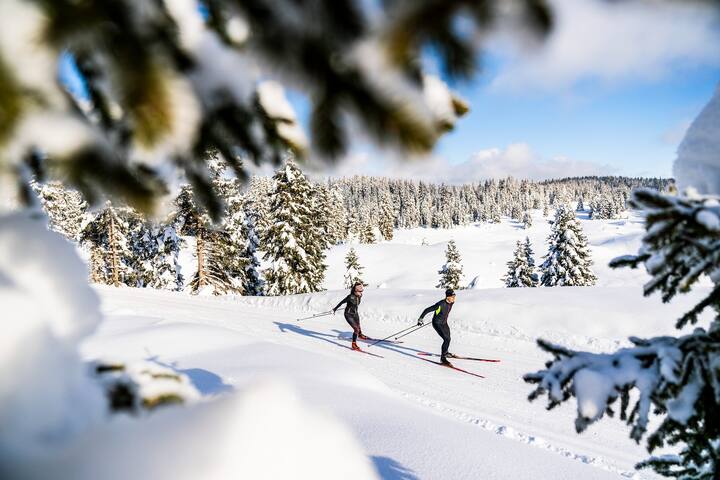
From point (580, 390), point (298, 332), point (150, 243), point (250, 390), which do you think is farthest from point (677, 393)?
point (150, 243)

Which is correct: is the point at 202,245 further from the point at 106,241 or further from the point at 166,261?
the point at 106,241

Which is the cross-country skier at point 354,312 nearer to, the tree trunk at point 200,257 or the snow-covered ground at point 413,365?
the snow-covered ground at point 413,365


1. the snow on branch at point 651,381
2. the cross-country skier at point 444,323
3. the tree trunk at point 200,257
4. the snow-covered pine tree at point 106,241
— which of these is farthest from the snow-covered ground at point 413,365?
the snow-covered pine tree at point 106,241

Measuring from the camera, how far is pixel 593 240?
80.4 m

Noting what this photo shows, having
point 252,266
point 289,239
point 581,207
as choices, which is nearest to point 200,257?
point 289,239

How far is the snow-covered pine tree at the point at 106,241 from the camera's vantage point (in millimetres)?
29469

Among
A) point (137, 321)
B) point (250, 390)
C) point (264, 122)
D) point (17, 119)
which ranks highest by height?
point (264, 122)

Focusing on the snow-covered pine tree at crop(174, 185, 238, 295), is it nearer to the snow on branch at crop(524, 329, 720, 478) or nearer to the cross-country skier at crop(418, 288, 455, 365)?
the cross-country skier at crop(418, 288, 455, 365)

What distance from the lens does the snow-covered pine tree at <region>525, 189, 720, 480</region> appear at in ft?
6.18

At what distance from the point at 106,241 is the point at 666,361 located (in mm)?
39164

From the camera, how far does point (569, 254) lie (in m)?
32.4

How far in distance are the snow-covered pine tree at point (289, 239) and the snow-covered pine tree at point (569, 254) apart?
19.3 meters

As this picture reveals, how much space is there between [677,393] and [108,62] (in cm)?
274

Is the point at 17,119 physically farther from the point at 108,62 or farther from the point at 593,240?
the point at 593,240
